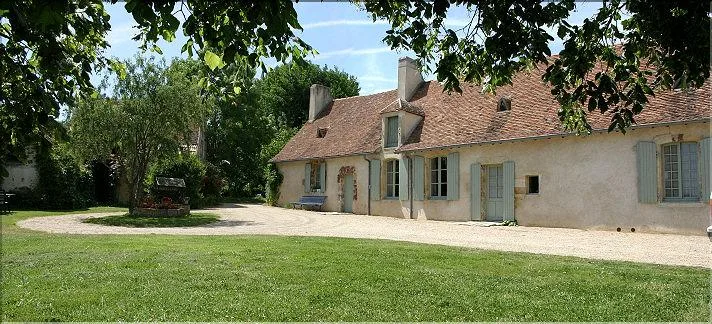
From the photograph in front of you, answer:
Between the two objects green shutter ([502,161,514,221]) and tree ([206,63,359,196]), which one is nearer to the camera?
green shutter ([502,161,514,221])

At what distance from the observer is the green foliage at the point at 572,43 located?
155 inches

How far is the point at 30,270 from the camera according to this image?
632 cm

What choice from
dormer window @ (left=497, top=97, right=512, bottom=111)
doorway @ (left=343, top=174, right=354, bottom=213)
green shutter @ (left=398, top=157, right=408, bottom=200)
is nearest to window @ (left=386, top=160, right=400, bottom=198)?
green shutter @ (left=398, top=157, right=408, bottom=200)

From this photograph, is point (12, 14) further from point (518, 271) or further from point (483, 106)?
point (483, 106)

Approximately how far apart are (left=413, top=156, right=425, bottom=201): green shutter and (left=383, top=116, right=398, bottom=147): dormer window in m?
1.67

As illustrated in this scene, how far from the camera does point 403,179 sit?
64.2 feet

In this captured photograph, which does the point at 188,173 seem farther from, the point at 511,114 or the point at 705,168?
the point at 705,168

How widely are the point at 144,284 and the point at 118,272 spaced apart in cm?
87

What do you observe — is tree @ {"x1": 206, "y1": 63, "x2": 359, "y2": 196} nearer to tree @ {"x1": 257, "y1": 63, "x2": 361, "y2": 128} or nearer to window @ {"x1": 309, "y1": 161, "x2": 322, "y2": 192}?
tree @ {"x1": 257, "y1": 63, "x2": 361, "y2": 128}

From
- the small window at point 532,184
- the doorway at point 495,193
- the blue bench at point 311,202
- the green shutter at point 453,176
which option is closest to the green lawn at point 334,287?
the small window at point 532,184

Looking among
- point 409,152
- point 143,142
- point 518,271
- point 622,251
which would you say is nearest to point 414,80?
point 409,152

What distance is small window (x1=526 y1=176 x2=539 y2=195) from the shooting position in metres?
15.7

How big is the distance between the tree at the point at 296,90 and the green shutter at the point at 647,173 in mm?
26341

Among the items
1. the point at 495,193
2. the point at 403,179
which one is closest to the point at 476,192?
the point at 495,193
